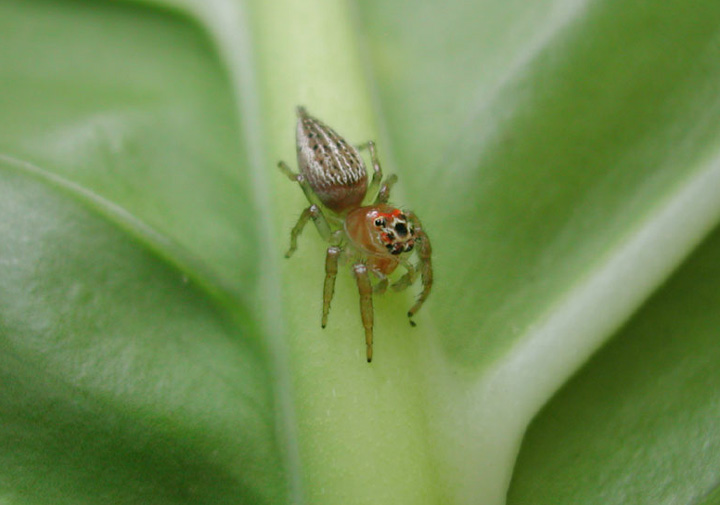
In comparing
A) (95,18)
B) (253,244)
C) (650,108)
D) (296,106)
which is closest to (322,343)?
(253,244)

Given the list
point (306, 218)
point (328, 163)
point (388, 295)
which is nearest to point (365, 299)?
point (388, 295)

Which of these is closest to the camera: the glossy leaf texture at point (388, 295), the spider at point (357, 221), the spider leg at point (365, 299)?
the glossy leaf texture at point (388, 295)

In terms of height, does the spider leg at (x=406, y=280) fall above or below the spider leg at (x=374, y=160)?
below

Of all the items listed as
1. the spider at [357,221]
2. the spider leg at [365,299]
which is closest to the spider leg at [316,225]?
the spider at [357,221]

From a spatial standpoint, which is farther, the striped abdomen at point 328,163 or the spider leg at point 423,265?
the striped abdomen at point 328,163

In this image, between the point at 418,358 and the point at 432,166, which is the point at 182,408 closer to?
the point at 418,358

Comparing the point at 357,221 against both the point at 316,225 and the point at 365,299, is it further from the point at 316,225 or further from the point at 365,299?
the point at 365,299

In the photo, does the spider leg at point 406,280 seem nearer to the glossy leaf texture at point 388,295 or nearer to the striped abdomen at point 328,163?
the glossy leaf texture at point 388,295
